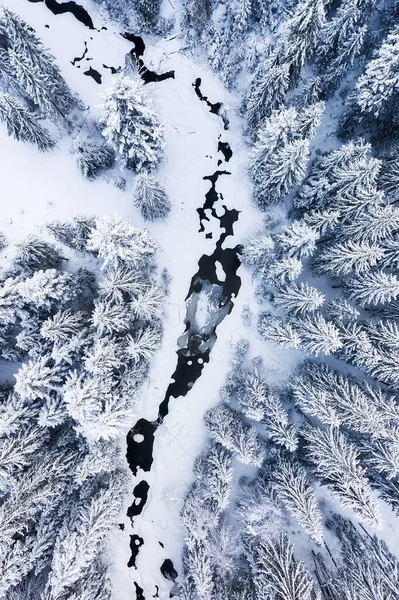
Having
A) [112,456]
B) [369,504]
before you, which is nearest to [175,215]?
[112,456]

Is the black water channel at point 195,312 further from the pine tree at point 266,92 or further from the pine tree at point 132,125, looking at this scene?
the pine tree at point 132,125

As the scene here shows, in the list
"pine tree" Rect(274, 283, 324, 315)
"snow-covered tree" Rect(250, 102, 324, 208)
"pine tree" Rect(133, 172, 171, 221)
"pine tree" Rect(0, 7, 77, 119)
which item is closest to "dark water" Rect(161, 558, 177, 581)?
"pine tree" Rect(274, 283, 324, 315)

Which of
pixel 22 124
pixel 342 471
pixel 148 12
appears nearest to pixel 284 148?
pixel 148 12

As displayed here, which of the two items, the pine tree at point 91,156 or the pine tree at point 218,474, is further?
the pine tree at point 91,156

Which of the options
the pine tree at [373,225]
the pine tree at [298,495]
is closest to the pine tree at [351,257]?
the pine tree at [373,225]

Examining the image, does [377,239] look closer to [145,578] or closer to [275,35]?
[275,35]

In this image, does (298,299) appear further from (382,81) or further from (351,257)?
(382,81)
